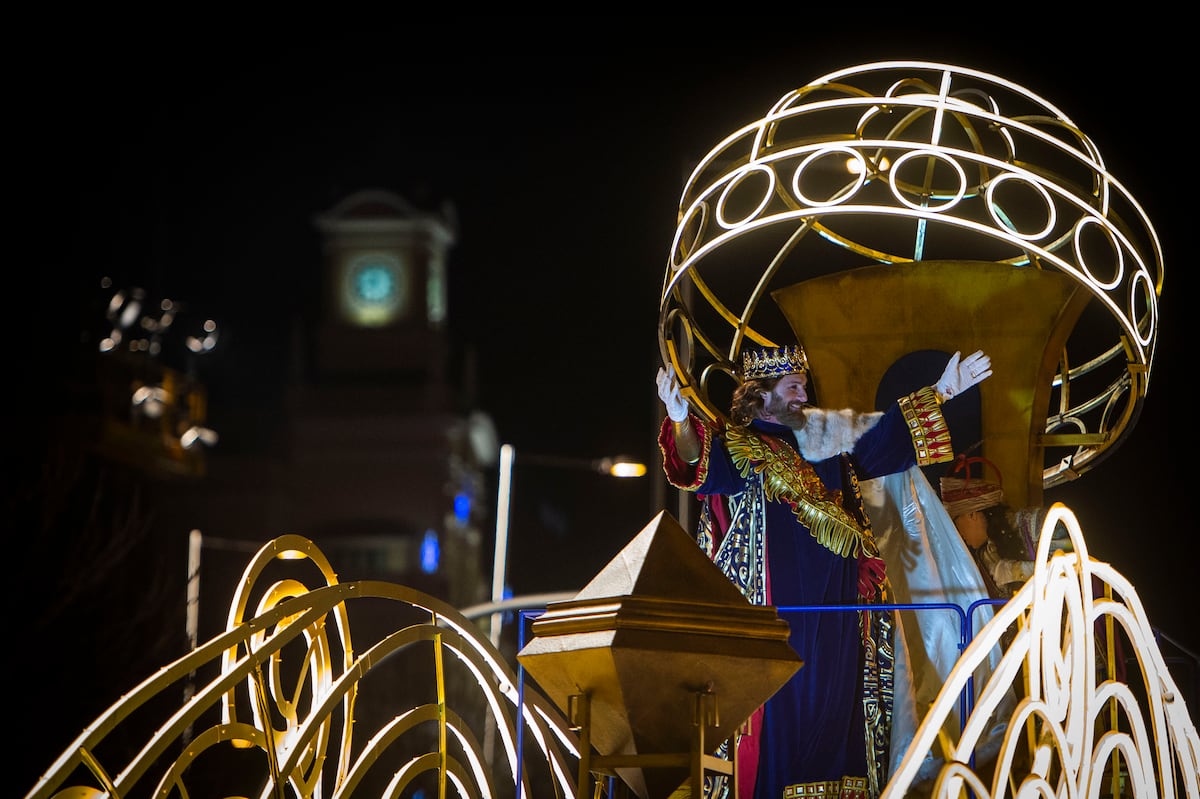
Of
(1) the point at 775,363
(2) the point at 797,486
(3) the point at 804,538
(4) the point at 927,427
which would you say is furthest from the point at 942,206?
(3) the point at 804,538

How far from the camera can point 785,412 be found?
936 cm

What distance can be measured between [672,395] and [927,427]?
131 cm

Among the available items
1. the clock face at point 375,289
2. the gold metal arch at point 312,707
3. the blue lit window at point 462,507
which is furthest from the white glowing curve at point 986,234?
the clock face at point 375,289

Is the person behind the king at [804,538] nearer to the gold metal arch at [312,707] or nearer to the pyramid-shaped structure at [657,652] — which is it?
the gold metal arch at [312,707]

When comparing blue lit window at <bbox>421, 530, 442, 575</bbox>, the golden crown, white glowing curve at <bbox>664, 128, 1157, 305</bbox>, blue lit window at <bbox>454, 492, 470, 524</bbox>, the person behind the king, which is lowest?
the person behind the king

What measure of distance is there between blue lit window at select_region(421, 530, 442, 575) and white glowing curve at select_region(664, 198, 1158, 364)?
4119cm

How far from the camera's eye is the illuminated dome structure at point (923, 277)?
8.52m

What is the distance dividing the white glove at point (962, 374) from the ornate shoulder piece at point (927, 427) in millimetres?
72

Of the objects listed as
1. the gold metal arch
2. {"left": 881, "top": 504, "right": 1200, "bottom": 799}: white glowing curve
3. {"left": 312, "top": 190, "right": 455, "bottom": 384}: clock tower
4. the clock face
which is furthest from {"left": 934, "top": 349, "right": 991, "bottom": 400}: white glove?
the clock face

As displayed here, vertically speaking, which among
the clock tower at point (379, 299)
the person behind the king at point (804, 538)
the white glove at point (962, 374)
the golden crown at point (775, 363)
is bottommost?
the person behind the king at point (804, 538)

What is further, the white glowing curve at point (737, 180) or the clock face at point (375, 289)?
the clock face at point (375, 289)

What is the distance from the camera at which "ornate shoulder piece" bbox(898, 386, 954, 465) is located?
9164mm

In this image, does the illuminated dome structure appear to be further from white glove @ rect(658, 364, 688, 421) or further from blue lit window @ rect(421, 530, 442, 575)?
Answer: blue lit window @ rect(421, 530, 442, 575)

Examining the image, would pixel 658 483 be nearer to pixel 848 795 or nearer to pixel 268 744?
pixel 848 795
